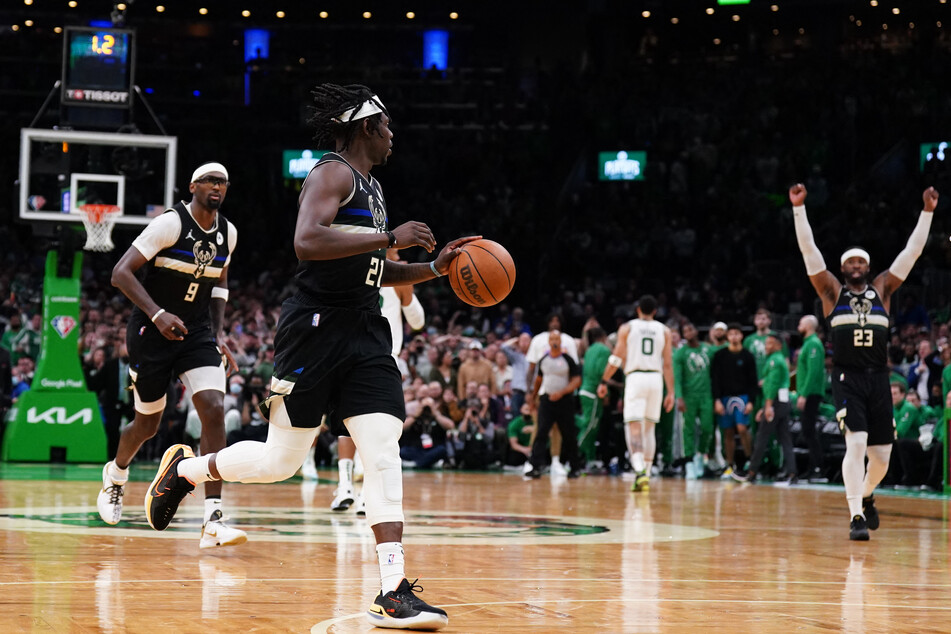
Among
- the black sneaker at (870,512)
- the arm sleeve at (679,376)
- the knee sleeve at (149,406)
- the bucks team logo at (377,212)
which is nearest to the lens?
the bucks team logo at (377,212)

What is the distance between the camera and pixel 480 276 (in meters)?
5.44

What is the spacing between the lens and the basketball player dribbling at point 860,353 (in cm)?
922

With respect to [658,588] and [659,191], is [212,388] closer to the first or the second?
[658,588]

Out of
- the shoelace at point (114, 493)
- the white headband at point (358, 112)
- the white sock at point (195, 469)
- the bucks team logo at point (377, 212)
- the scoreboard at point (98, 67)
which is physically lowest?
the shoelace at point (114, 493)

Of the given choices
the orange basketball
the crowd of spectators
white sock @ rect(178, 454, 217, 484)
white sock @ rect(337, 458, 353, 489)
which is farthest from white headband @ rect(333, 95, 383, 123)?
the crowd of spectators

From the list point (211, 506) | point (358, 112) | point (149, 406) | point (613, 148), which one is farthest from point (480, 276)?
point (613, 148)

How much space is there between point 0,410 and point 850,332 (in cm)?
1248

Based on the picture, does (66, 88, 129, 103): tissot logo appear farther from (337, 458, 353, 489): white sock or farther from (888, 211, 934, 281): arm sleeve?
(888, 211, 934, 281): arm sleeve

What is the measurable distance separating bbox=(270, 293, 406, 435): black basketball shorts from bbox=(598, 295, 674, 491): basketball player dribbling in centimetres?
983

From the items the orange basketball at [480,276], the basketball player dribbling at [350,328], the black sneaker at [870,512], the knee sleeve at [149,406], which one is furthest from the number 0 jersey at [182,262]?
the black sneaker at [870,512]

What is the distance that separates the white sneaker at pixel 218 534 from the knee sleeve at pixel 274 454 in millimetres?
1209

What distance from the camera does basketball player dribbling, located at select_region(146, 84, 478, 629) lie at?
199 inches

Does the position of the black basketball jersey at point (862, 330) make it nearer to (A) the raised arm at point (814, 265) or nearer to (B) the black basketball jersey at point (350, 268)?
(A) the raised arm at point (814, 265)

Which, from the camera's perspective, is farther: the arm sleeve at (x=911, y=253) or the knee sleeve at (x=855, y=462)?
the arm sleeve at (x=911, y=253)
